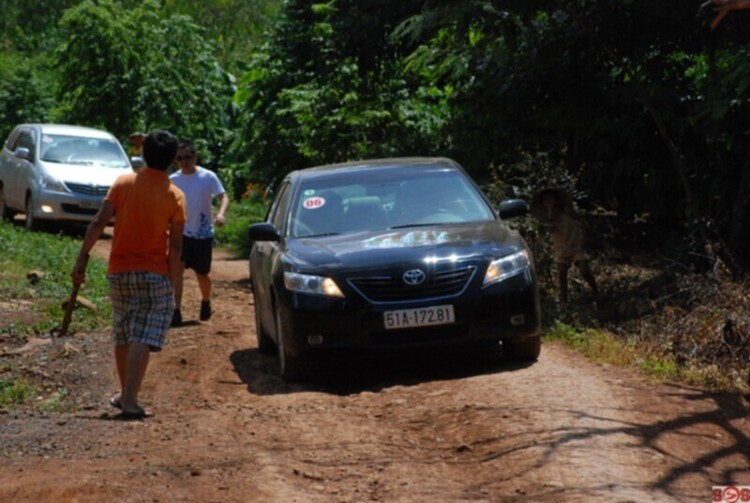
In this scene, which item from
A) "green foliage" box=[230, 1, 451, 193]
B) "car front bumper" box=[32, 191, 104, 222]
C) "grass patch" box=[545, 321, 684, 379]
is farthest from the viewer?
"car front bumper" box=[32, 191, 104, 222]

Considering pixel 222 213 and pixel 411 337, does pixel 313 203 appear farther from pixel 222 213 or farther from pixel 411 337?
pixel 222 213

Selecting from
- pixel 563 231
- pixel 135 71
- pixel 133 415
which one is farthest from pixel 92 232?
pixel 135 71

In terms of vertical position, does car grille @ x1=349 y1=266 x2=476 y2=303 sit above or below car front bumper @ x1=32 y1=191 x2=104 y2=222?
above

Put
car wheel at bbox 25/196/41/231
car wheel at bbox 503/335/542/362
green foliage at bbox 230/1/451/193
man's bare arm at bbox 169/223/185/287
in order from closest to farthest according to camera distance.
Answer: man's bare arm at bbox 169/223/185/287 → car wheel at bbox 503/335/542/362 → green foliage at bbox 230/1/451/193 → car wheel at bbox 25/196/41/231

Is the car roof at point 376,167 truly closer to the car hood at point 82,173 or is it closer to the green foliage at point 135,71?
the car hood at point 82,173

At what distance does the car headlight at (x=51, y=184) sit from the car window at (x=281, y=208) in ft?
36.9

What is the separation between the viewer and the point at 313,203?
11211mm

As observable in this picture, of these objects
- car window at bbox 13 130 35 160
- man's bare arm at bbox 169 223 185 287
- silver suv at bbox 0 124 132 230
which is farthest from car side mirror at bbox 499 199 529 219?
car window at bbox 13 130 35 160

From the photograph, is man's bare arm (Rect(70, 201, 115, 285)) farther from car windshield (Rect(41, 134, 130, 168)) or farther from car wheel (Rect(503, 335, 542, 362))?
car windshield (Rect(41, 134, 130, 168))

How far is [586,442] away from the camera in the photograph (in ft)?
24.4

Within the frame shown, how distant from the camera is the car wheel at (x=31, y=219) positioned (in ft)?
76.1

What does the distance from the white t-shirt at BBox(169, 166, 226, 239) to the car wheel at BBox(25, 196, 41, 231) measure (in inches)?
406

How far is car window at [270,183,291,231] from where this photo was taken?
448 inches

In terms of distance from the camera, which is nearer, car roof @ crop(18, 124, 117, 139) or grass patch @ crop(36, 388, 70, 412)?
grass patch @ crop(36, 388, 70, 412)
